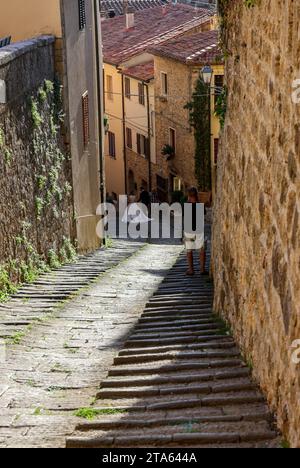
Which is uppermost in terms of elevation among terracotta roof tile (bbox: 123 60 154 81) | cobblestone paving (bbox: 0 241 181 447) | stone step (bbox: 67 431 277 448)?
terracotta roof tile (bbox: 123 60 154 81)

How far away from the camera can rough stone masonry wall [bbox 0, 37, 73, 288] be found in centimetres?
1322

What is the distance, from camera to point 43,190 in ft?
52.9

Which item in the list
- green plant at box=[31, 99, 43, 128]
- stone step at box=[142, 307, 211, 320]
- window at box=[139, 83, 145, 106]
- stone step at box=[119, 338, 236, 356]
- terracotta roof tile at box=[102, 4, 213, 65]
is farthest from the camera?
terracotta roof tile at box=[102, 4, 213, 65]

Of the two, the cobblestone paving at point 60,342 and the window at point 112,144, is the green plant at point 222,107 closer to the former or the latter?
the cobblestone paving at point 60,342

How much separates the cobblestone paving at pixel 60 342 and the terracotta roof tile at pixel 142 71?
79.6 feet

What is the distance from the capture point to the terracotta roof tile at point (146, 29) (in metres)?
42.3

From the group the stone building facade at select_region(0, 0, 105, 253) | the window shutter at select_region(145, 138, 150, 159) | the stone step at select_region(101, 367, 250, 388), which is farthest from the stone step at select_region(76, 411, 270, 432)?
the window shutter at select_region(145, 138, 150, 159)

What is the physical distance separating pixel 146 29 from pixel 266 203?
4024 cm

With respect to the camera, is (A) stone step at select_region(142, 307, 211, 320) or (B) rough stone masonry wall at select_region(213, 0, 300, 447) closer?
(B) rough stone masonry wall at select_region(213, 0, 300, 447)

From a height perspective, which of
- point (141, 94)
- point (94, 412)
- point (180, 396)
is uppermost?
point (141, 94)

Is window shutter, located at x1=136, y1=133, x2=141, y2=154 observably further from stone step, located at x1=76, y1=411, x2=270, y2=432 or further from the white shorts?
stone step, located at x1=76, y1=411, x2=270, y2=432

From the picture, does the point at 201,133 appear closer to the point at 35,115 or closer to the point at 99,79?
the point at 99,79

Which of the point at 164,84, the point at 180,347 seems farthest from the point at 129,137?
the point at 180,347

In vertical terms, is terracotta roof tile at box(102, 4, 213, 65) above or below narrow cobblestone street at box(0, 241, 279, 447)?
above
